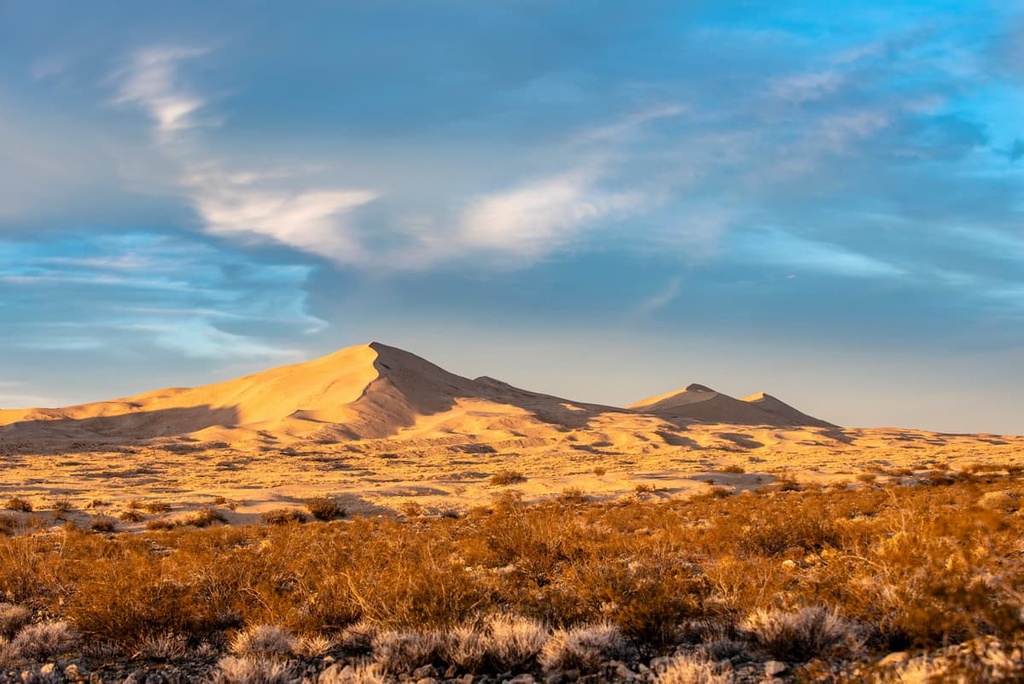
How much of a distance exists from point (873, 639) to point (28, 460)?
212ft

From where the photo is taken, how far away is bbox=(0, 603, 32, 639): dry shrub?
7.95 metres

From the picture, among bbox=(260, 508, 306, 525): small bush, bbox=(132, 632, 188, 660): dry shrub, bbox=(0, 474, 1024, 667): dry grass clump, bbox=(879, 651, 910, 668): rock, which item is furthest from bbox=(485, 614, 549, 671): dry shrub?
bbox=(260, 508, 306, 525): small bush

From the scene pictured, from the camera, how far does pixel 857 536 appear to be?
39.8ft

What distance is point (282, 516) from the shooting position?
23.2 m

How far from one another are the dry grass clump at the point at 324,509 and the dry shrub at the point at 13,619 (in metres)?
15.4

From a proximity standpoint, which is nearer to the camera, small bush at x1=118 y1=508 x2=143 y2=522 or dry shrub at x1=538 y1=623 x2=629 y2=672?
dry shrub at x1=538 y1=623 x2=629 y2=672

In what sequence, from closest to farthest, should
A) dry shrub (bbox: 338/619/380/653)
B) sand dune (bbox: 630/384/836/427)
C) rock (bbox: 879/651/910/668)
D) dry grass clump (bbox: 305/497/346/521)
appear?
1. rock (bbox: 879/651/910/668)
2. dry shrub (bbox: 338/619/380/653)
3. dry grass clump (bbox: 305/497/346/521)
4. sand dune (bbox: 630/384/836/427)

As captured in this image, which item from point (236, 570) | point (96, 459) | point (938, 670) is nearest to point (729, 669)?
point (938, 670)

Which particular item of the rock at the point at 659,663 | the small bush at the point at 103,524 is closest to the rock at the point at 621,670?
the rock at the point at 659,663

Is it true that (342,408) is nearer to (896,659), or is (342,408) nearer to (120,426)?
(120,426)

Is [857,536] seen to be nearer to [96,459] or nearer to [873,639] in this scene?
[873,639]

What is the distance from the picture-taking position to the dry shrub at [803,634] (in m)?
6.14

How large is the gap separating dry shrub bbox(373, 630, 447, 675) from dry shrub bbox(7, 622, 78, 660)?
3737 mm

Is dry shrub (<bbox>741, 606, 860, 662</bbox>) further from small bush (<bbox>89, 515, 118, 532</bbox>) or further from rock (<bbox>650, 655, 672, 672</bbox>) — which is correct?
small bush (<bbox>89, 515, 118, 532</bbox>)
